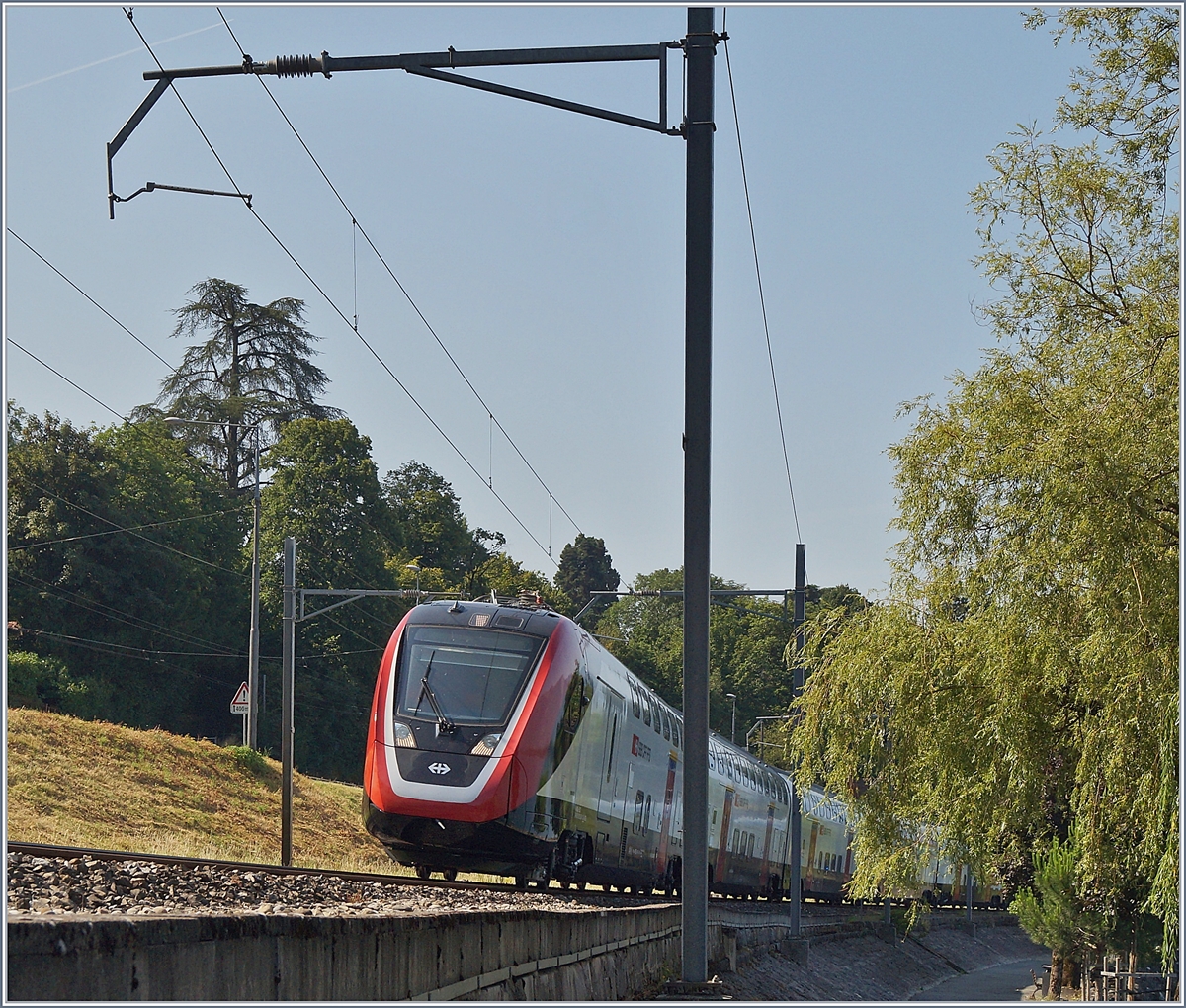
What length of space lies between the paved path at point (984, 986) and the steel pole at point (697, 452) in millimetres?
29560

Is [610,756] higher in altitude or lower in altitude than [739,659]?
lower

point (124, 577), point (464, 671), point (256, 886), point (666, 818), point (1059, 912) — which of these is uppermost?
point (124, 577)

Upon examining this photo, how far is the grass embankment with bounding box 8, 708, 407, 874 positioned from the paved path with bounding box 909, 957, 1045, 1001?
15472 millimetres

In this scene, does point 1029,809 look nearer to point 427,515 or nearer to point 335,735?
point 335,735

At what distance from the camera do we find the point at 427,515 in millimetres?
86312

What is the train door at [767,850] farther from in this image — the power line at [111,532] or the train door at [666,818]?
the power line at [111,532]

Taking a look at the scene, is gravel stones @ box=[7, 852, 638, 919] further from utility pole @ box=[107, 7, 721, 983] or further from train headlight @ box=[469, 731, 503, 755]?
train headlight @ box=[469, 731, 503, 755]

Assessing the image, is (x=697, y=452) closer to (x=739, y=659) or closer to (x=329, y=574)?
(x=329, y=574)

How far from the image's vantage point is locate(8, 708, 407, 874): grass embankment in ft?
95.6

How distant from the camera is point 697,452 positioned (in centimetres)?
1110

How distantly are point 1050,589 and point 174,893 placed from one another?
29.5 ft

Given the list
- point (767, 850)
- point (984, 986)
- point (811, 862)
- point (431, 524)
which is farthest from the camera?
point (431, 524)

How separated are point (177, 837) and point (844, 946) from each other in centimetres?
1902

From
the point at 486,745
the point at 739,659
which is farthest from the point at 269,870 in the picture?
the point at 739,659
